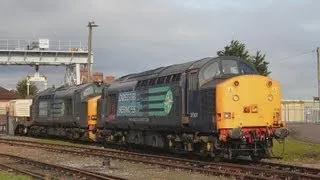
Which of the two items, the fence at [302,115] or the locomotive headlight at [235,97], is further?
Result: the fence at [302,115]

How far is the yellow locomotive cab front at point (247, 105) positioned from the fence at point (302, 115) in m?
37.1

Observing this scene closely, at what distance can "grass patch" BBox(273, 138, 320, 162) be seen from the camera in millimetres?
21047

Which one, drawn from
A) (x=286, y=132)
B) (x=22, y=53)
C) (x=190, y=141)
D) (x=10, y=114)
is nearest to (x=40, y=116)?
(x=10, y=114)

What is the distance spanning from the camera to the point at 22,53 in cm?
5622

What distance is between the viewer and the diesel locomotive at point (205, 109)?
17734 millimetres

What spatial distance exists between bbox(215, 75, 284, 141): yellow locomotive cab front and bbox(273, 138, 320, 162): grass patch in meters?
3.25

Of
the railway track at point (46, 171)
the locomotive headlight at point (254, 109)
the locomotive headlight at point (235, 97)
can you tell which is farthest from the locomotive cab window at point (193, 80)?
the railway track at point (46, 171)

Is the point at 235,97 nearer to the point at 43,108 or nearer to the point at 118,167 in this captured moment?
the point at 118,167

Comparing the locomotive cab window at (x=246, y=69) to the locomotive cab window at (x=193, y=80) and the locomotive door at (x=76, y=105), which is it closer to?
the locomotive cab window at (x=193, y=80)

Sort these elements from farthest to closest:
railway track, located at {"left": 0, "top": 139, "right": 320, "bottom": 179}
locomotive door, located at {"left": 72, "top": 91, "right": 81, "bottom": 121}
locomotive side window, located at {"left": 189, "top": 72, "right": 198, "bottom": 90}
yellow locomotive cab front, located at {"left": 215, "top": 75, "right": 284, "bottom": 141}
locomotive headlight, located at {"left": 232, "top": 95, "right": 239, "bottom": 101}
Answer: locomotive door, located at {"left": 72, "top": 91, "right": 81, "bottom": 121}, locomotive side window, located at {"left": 189, "top": 72, "right": 198, "bottom": 90}, locomotive headlight, located at {"left": 232, "top": 95, "right": 239, "bottom": 101}, yellow locomotive cab front, located at {"left": 215, "top": 75, "right": 284, "bottom": 141}, railway track, located at {"left": 0, "top": 139, "right": 320, "bottom": 179}

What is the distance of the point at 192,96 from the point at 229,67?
1.64 m

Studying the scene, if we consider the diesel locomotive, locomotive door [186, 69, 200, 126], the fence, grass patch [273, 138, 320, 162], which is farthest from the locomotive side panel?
the fence

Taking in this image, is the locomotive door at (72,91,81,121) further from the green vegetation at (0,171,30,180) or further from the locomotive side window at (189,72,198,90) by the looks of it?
the green vegetation at (0,171,30,180)

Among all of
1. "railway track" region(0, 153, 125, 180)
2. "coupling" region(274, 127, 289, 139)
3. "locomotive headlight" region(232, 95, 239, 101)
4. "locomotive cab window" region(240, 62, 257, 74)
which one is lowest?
"railway track" region(0, 153, 125, 180)
